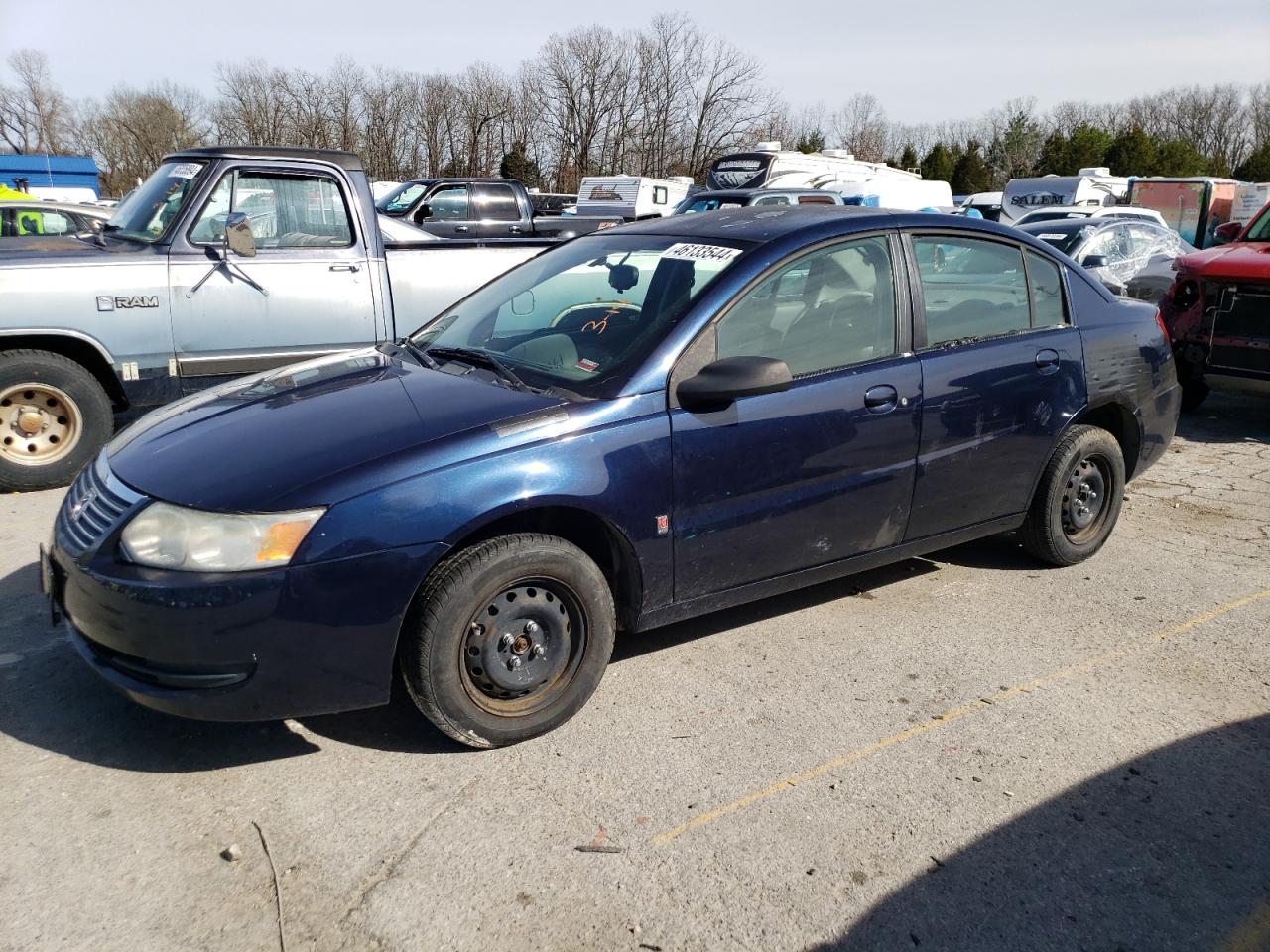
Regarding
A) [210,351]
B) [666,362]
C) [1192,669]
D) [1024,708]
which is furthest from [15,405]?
[1192,669]

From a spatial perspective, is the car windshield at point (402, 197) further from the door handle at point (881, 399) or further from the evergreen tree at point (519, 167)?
the evergreen tree at point (519, 167)

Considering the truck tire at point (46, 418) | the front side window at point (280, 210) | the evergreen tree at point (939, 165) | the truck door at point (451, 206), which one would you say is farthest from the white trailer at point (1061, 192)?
the evergreen tree at point (939, 165)

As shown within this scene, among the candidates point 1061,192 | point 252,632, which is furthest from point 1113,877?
point 1061,192

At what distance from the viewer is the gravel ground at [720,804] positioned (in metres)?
2.53

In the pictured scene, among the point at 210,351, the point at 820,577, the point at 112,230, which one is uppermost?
the point at 112,230

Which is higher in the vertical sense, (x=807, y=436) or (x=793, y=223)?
(x=793, y=223)

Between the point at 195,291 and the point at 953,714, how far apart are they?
501 cm

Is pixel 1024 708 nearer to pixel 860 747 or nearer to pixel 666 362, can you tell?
pixel 860 747

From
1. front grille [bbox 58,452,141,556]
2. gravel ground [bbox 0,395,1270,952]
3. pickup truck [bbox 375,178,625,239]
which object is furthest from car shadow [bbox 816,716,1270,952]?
pickup truck [bbox 375,178,625,239]

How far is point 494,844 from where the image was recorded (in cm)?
280

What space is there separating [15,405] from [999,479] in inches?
211

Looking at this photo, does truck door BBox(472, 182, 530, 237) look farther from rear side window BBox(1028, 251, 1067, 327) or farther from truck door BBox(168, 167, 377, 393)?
rear side window BBox(1028, 251, 1067, 327)

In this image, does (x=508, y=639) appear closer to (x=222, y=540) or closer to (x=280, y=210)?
(x=222, y=540)

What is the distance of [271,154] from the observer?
6641 mm
